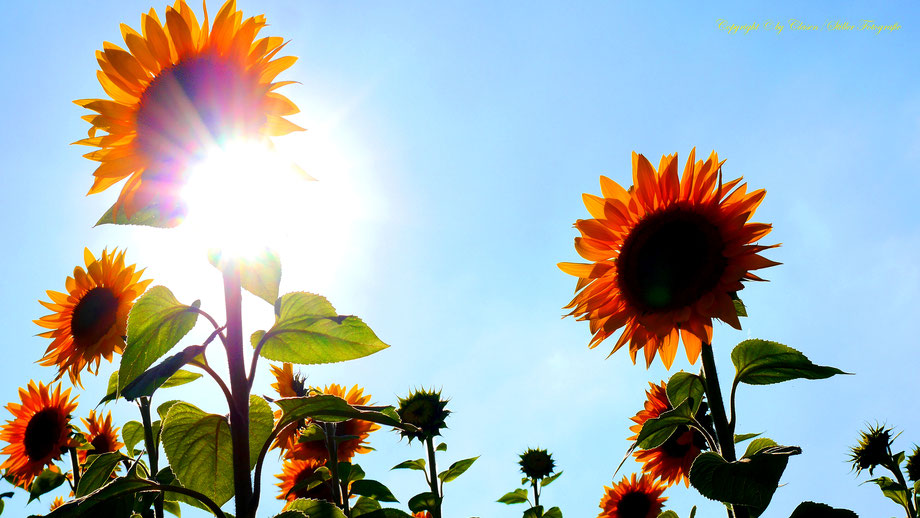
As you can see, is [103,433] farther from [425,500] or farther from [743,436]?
[743,436]

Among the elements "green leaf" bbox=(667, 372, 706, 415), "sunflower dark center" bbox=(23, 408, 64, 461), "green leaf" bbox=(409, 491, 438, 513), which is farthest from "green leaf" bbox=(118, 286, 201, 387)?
"sunflower dark center" bbox=(23, 408, 64, 461)

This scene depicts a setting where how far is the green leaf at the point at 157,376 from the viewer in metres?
1.46

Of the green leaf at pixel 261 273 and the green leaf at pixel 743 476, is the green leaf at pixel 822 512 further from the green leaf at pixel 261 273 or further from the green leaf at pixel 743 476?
the green leaf at pixel 261 273

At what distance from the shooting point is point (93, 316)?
4.89 m

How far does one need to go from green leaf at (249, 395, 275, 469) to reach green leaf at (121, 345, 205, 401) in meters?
0.35

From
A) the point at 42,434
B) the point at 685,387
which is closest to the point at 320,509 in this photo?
the point at 685,387

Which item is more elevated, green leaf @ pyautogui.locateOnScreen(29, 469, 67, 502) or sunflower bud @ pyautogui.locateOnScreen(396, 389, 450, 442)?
sunflower bud @ pyautogui.locateOnScreen(396, 389, 450, 442)

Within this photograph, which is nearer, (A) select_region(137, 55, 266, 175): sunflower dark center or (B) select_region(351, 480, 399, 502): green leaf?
(A) select_region(137, 55, 266, 175): sunflower dark center

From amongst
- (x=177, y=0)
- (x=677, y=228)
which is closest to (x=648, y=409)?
(x=677, y=228)

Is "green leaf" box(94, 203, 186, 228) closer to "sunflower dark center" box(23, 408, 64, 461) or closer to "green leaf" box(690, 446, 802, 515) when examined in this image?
"green leaf" box(690, 446, 802, 515)

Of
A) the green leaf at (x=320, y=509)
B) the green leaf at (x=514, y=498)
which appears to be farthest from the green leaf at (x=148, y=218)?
the green leaf at (x=514, y=498)

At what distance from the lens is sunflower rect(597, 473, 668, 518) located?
269 inches

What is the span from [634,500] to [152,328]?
643 cm

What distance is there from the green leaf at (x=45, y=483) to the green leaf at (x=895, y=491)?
7.26 meters
